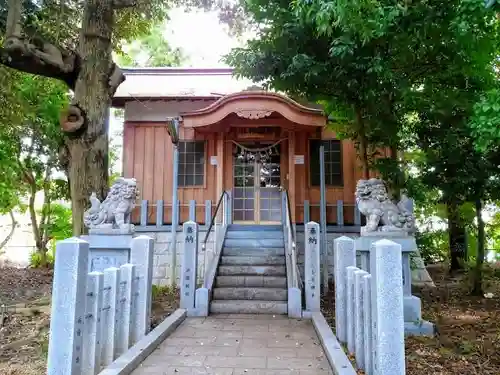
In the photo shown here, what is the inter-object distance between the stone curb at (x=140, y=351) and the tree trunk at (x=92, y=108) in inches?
94.6

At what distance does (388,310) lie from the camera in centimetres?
306

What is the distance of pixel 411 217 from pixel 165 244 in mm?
6228

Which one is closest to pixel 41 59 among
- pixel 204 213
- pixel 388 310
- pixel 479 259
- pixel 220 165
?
pixel 220 165

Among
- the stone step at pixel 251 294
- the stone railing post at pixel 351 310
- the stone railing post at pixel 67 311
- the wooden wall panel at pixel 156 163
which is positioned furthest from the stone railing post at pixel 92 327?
the wooden wall panel at pixel 156 163

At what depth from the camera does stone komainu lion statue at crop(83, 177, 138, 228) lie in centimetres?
627

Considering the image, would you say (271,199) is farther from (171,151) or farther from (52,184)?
(52,184)

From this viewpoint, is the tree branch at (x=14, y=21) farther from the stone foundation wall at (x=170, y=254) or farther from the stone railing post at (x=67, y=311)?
the stone foundation wall at (x=170, y=254)

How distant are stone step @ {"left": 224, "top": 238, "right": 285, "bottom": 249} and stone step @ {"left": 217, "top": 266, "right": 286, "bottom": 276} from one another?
103cm

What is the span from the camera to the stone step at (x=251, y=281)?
24.6 ft

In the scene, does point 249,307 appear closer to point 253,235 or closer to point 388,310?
point 253,235

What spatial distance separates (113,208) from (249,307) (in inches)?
112

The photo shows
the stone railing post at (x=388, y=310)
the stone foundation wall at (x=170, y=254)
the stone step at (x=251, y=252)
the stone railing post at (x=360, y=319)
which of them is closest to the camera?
the stone railing post at (x=388, y=310)

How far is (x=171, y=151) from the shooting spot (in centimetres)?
1116

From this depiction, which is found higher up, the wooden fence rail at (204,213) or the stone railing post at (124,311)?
the wooden fence rail at (204,213)
